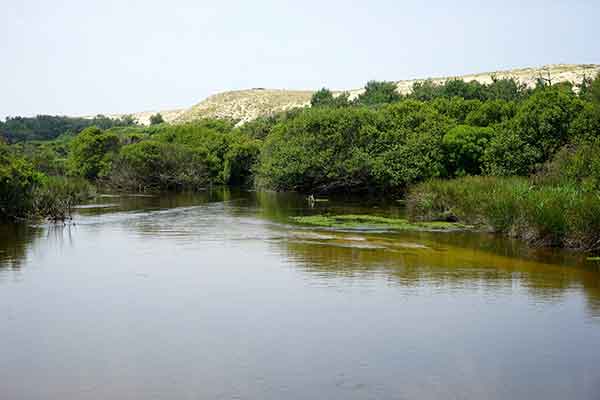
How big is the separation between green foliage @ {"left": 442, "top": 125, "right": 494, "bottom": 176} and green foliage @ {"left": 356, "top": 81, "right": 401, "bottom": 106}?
42715mm

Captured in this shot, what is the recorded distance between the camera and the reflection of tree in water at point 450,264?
19703mm

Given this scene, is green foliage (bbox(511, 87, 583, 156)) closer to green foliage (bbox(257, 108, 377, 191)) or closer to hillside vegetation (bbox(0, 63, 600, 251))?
hillside vegetation (bbox(0, 63, 600, 251))

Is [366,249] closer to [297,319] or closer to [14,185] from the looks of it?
[297,319]

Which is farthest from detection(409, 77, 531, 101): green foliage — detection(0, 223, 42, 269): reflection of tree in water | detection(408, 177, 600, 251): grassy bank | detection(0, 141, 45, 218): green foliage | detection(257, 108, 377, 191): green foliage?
detection(0, 223, 42, 269): reflection of tree in water

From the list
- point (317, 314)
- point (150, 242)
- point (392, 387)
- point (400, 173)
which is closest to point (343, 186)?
point (400, 173)

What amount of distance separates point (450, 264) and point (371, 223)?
12088 mm

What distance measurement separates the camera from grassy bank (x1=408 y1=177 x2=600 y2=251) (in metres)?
23.8

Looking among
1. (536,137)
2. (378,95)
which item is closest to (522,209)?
(536,137)

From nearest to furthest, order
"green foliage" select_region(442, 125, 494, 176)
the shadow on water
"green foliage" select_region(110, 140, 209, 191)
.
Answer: the shadow on water
"green foliage" select_region(442, 125, 494, 176)
"green foliage" select_region(110, 140, 209, 191)

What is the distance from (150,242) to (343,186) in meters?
30.6

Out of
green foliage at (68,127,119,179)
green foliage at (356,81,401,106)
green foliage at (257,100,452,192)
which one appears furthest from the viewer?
green foliage at (356,81,401,106)

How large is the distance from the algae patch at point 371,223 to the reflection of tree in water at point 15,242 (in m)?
13.3

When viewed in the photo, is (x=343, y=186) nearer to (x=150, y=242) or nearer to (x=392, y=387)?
(x=150, y=242)

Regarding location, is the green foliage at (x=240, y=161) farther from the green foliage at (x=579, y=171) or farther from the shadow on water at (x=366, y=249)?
the green foliage at (x=579, y=171)
